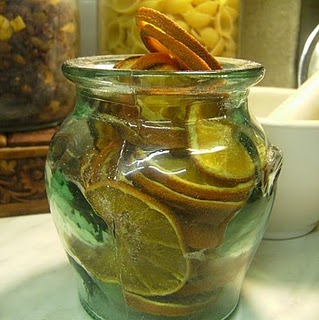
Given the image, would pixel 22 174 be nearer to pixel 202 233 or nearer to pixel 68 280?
pixel 68 280

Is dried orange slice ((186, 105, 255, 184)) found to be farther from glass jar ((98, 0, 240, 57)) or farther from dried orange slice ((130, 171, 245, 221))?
glass jar ((98, 0, 240, 57))

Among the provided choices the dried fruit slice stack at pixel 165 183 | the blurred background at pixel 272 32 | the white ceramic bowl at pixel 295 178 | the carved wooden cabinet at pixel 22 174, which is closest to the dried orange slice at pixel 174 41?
the dried fruit slice stack at pixel 165 183

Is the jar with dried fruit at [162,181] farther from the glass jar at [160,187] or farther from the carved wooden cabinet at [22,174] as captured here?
the carved wooden cabinet at [22,174]

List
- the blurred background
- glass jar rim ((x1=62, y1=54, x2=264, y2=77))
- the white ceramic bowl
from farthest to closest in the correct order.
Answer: the blurred background, the white ceramic bowl, glass jar rim ((x1=62, y1=54, x2=264, y2=77))

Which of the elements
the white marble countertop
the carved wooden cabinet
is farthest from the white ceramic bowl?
the carved wooden cabinet

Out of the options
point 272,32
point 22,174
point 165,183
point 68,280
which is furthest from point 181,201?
point 272,32

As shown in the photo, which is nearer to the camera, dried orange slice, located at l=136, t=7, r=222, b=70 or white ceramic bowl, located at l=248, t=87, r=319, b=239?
dried orange slice, located at l=136, t=7, r=222, b=70
